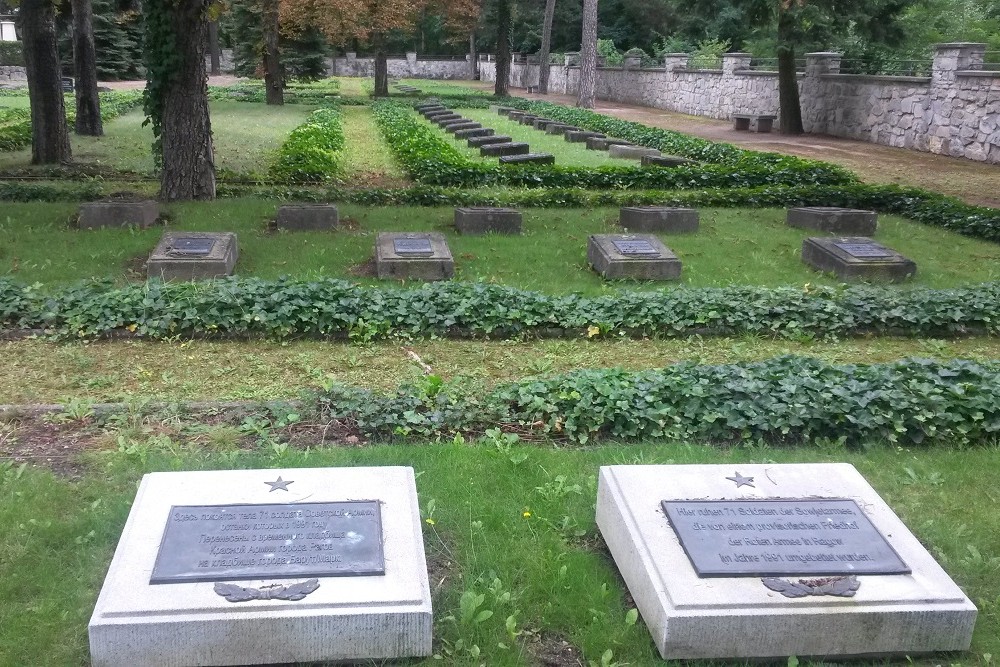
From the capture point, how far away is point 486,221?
11.1m

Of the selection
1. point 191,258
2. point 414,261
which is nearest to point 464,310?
point 414,261

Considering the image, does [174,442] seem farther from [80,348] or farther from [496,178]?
[496,178]

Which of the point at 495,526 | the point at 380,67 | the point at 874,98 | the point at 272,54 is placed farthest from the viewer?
the point at 380,67

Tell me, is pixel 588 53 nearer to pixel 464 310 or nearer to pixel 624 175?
pixel 624 175

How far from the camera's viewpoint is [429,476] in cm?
455

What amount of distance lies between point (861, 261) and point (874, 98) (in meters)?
17.3

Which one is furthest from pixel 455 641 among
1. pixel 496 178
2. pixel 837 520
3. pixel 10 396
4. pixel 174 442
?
pixel 496 178

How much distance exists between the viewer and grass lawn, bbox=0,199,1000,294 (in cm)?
923

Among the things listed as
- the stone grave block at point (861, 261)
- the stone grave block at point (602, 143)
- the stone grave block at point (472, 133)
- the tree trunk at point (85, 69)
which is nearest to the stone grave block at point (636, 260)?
the stone grave block at point (861, 261)

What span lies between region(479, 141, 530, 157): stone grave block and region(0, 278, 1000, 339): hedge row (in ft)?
35.1

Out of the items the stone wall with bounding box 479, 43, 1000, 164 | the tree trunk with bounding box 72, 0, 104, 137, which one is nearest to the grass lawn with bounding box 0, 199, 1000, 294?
the tree trunk with bounding box 72, 0, 104, 137

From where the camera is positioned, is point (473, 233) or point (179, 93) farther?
point (179, 93)

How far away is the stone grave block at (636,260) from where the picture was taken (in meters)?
9.25

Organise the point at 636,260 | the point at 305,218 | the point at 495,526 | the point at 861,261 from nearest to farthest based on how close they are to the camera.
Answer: the point at 495,526 → the point at 636,260 → the point at 861,261 → the point at 305,218
